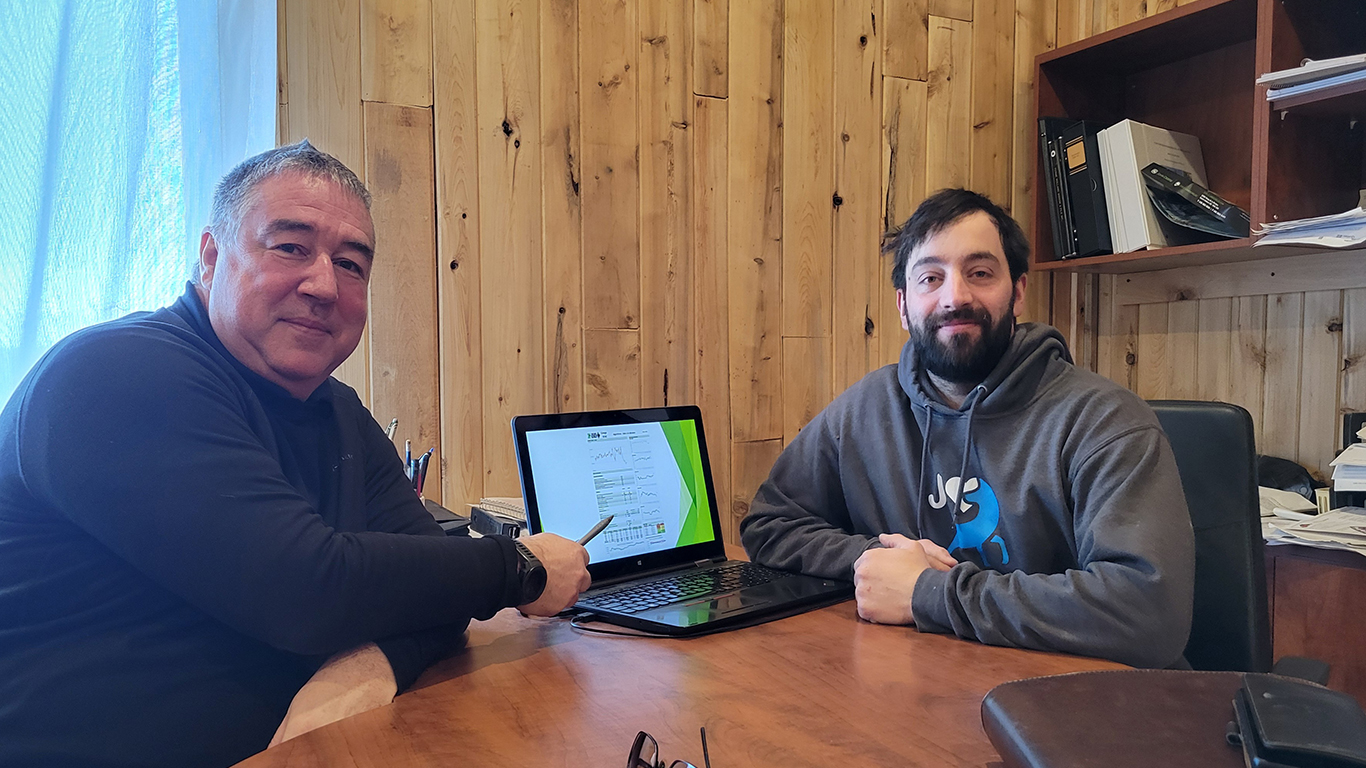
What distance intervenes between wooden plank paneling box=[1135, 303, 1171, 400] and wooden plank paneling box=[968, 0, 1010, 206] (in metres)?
0.54

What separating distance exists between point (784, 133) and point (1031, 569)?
1.28 metres

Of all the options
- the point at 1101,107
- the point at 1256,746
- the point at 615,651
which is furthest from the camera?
the point at 1101,107

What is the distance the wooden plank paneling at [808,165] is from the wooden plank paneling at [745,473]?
0.31 m

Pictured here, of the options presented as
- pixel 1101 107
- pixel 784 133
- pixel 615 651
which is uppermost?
pixel 1101 107

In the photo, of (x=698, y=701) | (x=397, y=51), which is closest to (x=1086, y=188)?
(x=397, y=51)

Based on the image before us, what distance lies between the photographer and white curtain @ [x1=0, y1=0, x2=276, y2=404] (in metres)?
1.32

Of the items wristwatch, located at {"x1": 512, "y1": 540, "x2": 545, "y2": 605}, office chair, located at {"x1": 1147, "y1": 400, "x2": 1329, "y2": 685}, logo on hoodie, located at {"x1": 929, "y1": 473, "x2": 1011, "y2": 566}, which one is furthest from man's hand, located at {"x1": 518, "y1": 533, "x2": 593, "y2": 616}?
office chair, located at {"x1": 1147, "y1": 400, "x2": 1329, "y2": 685}

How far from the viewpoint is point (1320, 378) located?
2.17m

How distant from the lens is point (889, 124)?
235 cm

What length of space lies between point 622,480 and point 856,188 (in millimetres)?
1188

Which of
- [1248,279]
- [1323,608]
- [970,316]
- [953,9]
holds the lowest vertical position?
[1323,608]

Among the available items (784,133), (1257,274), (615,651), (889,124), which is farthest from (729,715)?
(1257,274)

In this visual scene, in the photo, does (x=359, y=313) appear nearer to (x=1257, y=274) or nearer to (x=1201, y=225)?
(x=1201, y=225)

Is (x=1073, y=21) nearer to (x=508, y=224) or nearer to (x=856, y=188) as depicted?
(x=856, y=188)
